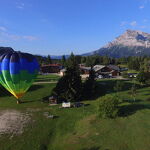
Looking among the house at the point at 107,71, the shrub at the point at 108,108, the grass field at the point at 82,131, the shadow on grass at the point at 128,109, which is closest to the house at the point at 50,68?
the house at the point at 107,71

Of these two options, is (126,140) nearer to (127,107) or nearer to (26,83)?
(127,107)

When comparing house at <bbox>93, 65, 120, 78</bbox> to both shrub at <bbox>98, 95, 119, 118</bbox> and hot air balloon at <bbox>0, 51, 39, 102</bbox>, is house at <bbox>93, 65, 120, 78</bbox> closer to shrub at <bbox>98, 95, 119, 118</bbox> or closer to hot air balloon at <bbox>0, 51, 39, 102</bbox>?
hot air balloon at <bbox>0, 51, 39, 102</bbox>

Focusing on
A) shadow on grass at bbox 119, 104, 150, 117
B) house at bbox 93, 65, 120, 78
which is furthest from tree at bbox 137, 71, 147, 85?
house at bbox 93, 65, 120, 78

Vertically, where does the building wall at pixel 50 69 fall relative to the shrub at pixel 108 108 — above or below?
above

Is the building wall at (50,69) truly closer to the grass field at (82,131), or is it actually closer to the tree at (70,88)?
the tree at (70,88)

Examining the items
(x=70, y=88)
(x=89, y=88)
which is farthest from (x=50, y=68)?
(x=70, y=88)

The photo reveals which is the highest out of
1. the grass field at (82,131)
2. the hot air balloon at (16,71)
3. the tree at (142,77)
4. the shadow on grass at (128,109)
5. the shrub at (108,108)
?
the hot air balloon at (16,71)

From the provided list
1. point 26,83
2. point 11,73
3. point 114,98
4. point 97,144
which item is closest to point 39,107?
point 26,83
